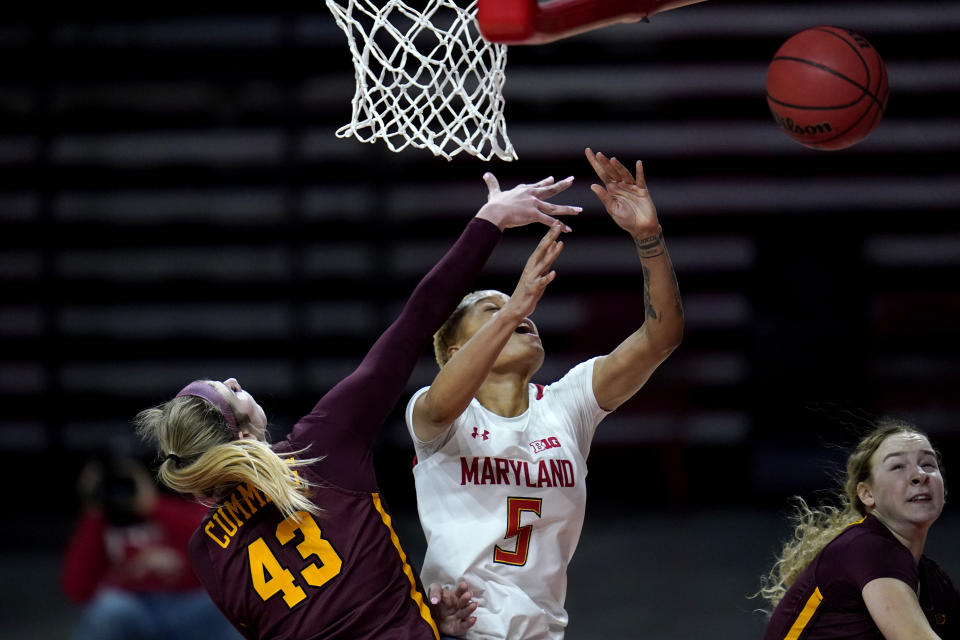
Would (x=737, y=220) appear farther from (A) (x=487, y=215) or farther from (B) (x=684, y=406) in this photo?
(A) (x=487, y=215)

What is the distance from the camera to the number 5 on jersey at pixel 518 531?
304 centimetres

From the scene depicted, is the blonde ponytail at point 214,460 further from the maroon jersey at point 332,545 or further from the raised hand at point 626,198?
the raised hand at point 626,198

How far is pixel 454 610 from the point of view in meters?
2.92

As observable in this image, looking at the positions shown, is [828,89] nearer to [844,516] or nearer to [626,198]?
[626,198]

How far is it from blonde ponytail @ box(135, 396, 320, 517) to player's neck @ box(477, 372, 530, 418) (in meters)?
0.67

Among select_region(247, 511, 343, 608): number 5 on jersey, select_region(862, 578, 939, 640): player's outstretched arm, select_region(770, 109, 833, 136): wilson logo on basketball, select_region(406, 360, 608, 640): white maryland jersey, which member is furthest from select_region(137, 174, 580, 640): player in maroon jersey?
select_region(862, 578, 939, 640): player's outstretched arm

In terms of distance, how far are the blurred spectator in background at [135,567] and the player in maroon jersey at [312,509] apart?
6.66 ft

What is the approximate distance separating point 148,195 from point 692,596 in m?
5.32

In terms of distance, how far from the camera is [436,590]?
117 inches

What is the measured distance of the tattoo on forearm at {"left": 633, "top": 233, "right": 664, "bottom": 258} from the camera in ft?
10.4

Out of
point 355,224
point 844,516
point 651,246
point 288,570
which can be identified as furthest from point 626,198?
point 355,224

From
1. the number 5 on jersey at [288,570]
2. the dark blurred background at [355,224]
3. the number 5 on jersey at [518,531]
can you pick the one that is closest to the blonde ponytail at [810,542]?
the number 5 on jersey at [518,531]

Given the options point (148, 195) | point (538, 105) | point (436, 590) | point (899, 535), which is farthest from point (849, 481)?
point (148, 195)

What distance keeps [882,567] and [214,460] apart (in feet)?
5.57
